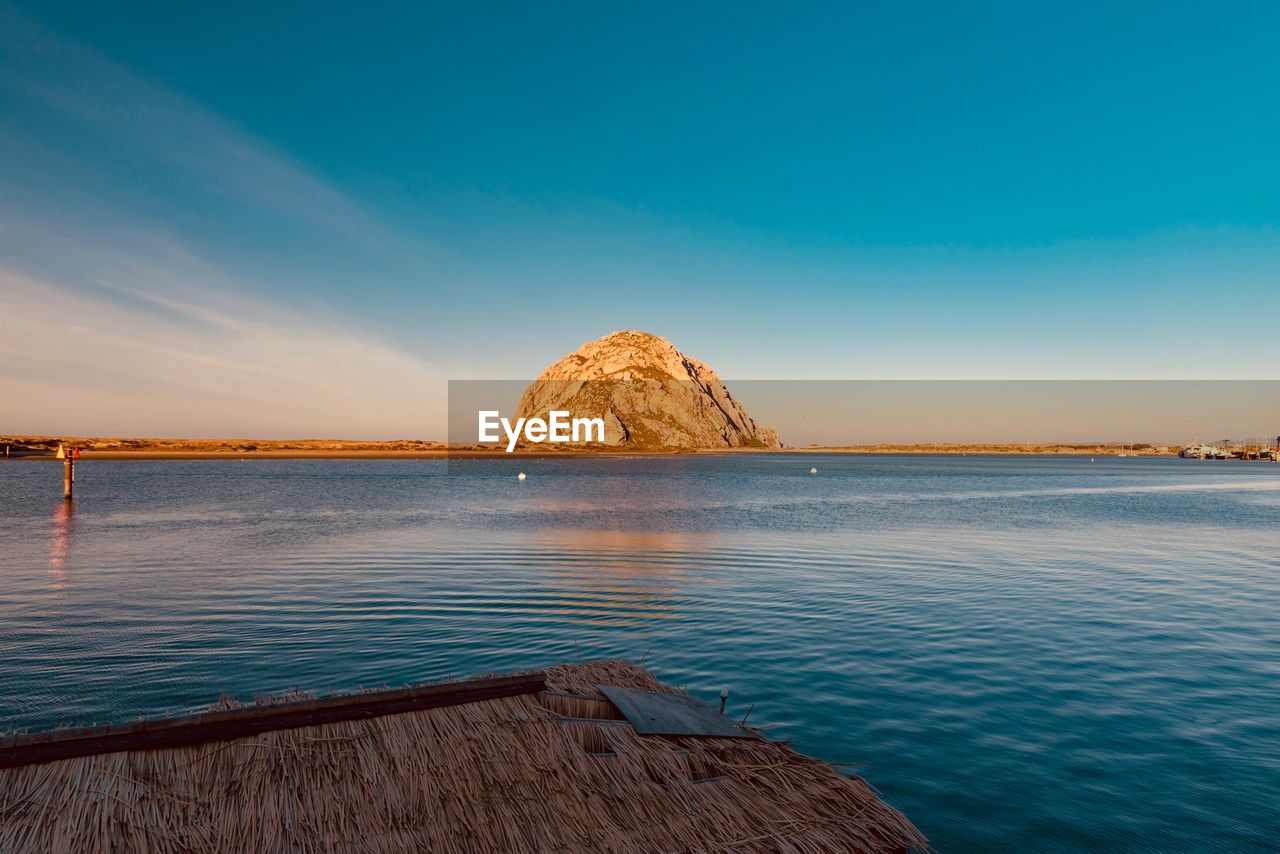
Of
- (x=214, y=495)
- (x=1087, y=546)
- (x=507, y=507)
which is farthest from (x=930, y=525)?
(x=214, y=495)

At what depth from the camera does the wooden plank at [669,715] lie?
30.4 ft

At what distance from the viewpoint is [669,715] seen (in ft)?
32.0

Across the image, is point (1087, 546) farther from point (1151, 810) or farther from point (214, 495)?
point (214, 495)

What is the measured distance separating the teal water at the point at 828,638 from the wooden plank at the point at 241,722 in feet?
18.4

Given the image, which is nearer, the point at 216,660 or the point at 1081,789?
the point at 1081,789

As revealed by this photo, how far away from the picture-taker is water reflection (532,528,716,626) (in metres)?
24.3

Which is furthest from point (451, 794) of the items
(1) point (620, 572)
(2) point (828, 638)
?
(1) point (620, 572)

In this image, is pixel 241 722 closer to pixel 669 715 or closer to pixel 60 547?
pixel 669 715

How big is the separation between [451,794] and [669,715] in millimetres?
3276

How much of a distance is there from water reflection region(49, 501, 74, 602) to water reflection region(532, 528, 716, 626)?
19.3 m

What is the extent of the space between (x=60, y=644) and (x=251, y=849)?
57.5 feet

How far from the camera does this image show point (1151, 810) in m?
10.6

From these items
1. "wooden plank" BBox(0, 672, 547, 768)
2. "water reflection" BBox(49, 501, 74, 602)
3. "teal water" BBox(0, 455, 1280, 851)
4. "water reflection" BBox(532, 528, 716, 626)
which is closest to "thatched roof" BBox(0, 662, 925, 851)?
"wooden plank" BBox(0, 672, 547, 768)

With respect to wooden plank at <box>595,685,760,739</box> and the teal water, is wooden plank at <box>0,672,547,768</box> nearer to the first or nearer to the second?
wooden plank at <box>595,685,760,739</box>
